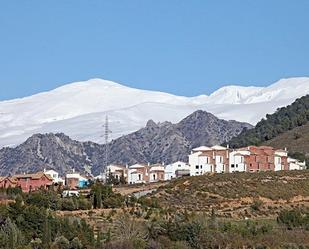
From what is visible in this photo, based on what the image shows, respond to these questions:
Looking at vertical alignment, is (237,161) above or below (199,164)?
above

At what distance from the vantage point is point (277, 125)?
131125mm

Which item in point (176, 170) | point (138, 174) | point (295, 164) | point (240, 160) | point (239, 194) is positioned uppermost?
point (240, 160)

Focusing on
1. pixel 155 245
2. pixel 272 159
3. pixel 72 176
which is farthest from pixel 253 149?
pixel 155 245

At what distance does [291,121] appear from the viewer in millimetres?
128875

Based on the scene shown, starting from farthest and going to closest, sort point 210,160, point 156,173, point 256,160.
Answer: point 156,173
point 210,160
point 256,160

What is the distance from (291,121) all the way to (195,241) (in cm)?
8312

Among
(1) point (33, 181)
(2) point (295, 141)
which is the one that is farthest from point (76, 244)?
(2) point (295, 141)

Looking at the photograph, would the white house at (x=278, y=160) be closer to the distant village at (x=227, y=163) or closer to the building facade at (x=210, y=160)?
the distant village at (x=227, y=163)

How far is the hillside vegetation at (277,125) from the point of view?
412ft

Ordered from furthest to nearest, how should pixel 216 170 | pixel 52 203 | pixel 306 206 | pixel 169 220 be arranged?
pixel 216 170 → pixel 306 206 → pixel 52 203 → pixel 169 220

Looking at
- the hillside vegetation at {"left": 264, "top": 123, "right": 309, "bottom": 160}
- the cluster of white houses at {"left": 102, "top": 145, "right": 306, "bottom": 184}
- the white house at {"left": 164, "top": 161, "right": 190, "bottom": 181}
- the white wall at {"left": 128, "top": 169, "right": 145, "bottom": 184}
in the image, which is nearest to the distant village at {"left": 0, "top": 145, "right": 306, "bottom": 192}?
the cluster of white houses at {"left": 102, "top": 145, "right": 306, "bottom": 184}

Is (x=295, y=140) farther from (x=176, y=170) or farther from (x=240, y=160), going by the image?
(x=240, y=160)

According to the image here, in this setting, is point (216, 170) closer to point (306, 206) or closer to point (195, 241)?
point (306, 206)

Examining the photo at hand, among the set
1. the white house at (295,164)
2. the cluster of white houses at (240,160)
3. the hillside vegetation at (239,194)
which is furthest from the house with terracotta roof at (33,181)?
the white house at (295,164)
